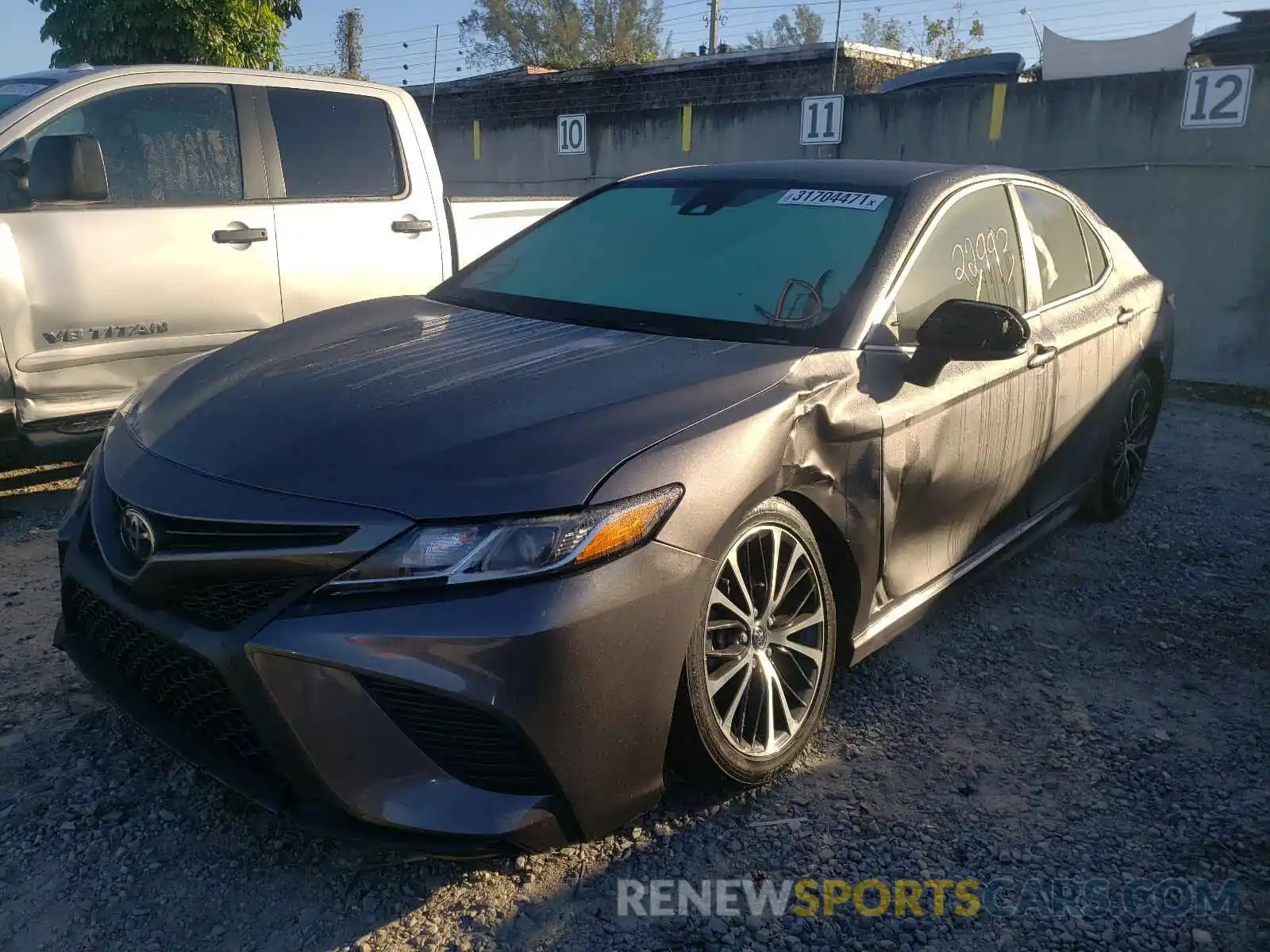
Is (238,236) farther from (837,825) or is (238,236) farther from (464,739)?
(837,825)

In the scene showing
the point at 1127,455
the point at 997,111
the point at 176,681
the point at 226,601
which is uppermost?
the point at 997,111

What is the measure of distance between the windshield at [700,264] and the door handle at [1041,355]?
771 mm

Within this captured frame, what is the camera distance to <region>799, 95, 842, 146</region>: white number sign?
11133 millimetres

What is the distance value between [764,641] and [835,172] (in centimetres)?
177

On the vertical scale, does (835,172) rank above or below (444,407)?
above

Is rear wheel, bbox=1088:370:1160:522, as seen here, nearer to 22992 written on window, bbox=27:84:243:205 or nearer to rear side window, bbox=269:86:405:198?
rear side window, bbox=269:86:405:198

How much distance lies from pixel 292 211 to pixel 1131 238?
7483 millimetres

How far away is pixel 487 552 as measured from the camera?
2.11 meters

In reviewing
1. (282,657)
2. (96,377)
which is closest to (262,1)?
(96,377)

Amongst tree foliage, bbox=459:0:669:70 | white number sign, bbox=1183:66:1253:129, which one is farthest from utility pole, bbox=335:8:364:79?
white number sign, bbox=1183:66:1253:129

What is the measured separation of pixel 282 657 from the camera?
2053 mm

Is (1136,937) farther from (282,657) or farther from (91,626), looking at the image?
(91,626)

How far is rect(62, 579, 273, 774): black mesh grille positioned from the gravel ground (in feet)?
1.20

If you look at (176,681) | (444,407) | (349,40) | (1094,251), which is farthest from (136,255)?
(349,40)
